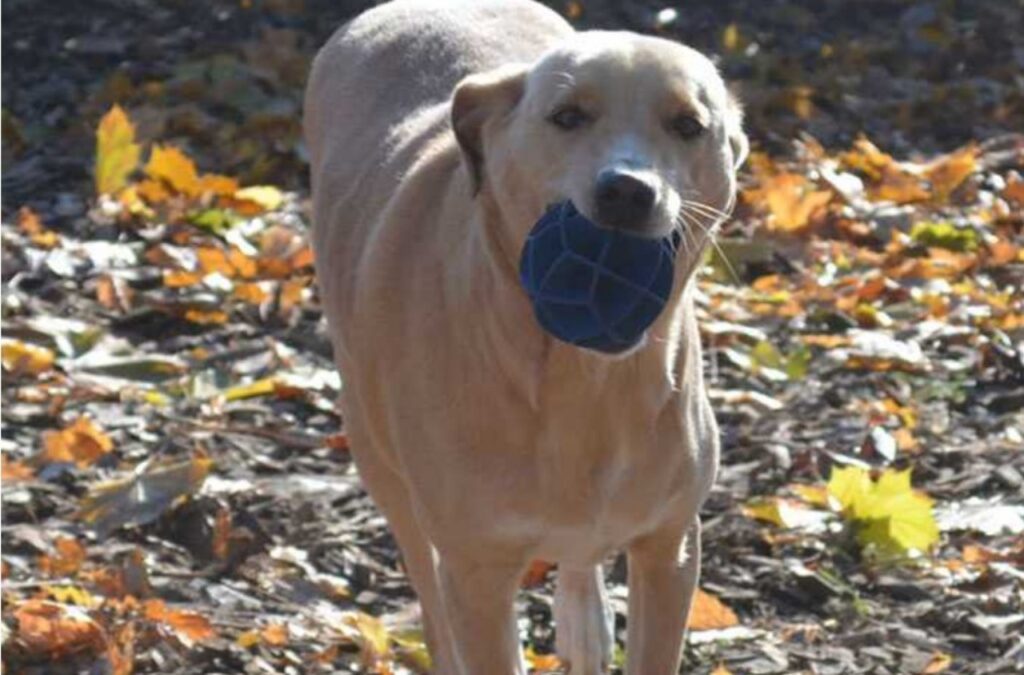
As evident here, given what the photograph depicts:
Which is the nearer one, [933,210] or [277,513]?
[277,513]

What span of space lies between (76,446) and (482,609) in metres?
2.14

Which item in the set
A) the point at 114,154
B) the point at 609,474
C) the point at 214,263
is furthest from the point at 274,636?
the point at 114,154

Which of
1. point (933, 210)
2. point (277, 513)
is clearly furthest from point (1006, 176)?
point (277, 513)

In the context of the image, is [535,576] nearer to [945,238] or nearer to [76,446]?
[76,446]

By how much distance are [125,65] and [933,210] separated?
3.33 meters

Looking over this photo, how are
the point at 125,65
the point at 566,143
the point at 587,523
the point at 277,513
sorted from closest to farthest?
the point at 566,143 < the point at 587,523 < the point at 277,513 < the point at 125,65

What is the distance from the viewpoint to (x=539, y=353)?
4.51 metres

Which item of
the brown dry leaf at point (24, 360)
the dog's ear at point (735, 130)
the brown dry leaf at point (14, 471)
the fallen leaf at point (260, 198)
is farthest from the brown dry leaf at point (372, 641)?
the fallen leaf at point (260, 198)

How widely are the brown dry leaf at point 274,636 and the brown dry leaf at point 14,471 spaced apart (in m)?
1.11

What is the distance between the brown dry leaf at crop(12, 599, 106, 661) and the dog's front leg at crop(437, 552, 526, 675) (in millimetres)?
915

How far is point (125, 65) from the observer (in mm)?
10258

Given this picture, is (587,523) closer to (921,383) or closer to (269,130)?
(921,383)

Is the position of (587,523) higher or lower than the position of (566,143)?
lower

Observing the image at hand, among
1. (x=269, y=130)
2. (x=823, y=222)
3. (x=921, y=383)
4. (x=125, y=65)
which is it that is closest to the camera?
(x=921, y=383)
